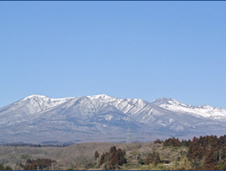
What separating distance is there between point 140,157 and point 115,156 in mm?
8146

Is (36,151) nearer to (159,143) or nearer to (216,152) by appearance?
(159,143)

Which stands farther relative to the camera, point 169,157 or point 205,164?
point 169,157

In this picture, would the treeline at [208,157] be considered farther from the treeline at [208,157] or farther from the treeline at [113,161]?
the treeline at [113,161]

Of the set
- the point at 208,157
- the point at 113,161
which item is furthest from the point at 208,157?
the point at 113,161

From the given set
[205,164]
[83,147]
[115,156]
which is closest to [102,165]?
[115,156]

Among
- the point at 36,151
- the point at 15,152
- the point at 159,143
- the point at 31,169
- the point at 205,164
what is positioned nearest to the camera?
the point at 205,164

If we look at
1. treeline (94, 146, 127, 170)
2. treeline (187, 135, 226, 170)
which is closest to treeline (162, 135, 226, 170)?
treeline (187, 135, 226, 170)

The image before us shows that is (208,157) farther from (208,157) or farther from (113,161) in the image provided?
(113,161)

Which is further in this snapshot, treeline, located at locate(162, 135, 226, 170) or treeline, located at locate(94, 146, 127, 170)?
treeline, located at locate(94, 146, 127, 170)

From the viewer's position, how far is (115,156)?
92.1 meters

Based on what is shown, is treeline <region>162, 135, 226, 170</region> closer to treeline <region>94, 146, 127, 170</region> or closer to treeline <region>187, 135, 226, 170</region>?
treeline <region>187, 135, 226, 170</region>

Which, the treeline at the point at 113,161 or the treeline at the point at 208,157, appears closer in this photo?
the treeline at the point at 208,157

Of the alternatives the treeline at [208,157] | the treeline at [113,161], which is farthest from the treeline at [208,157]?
the treeline at [113,161]

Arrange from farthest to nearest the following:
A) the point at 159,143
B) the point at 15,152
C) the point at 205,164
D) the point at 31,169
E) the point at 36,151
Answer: the point at 36,151
the point at 15,152
the point at 159,143
the point at 31,169
the point at 205,164
